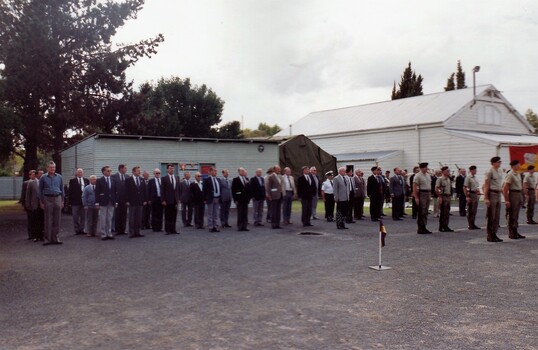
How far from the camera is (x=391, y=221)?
66.6 ft

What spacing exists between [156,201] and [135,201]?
1.20 m

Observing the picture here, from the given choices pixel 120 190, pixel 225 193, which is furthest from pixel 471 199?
pixel 120 190

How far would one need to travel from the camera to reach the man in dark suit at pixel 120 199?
1605cm

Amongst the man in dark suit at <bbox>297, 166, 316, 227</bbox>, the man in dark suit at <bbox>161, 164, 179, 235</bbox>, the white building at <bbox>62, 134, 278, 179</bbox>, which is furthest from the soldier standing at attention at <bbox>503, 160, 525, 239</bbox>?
the white building at <bbox>62, 134, 278, 179</bbox>

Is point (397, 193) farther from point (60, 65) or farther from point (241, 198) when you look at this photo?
point (60, 65)

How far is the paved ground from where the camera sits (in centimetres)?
574

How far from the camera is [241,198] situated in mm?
17672

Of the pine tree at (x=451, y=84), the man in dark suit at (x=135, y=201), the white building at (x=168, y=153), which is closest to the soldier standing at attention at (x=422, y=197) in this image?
the man in dark suit at (x=135, y=201)

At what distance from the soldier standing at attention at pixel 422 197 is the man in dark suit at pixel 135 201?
8163 millimetres

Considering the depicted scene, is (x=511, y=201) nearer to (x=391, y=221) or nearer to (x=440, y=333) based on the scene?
(x=391, y=221)

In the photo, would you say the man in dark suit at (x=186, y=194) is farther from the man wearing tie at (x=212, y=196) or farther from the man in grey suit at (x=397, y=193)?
the man in grey suit at (x=397, y=193)

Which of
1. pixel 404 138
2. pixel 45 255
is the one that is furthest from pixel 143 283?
pixel 404 138

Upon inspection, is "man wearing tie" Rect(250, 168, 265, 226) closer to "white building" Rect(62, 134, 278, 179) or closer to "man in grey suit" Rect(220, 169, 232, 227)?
"man in grey suit" Rect(220, 169, 232, 227)

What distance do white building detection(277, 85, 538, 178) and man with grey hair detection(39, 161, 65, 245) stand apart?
28415 mm
